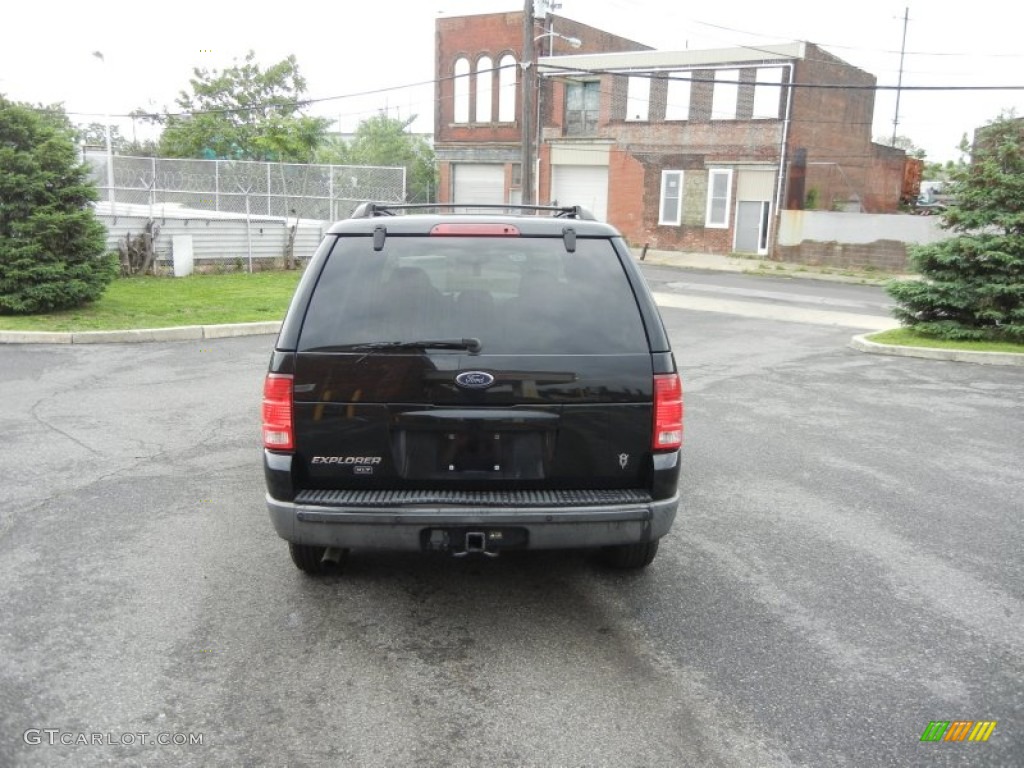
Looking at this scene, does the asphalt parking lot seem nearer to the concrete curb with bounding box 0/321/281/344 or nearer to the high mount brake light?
the high mount brake light

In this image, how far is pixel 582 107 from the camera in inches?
1494

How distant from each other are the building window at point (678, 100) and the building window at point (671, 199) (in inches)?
88.6

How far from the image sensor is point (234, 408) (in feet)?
27.5

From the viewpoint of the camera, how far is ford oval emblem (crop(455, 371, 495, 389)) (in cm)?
377

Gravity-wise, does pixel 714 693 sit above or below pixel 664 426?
below

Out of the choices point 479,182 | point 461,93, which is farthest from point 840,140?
point 461,93

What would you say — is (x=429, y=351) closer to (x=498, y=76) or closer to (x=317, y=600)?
(x=317, y=600)

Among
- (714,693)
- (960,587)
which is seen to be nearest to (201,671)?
(714,693)

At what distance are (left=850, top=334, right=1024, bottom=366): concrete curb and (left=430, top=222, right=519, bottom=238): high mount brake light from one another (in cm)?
1018

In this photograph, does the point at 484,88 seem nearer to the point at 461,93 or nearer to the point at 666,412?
the point at 461,93

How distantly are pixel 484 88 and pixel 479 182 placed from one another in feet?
14.2

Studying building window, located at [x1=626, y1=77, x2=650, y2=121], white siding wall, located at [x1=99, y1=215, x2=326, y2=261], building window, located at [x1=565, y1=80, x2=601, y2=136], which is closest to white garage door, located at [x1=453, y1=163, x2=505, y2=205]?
building window, located at [x1=565, y1=80, x2=601, y2=136]

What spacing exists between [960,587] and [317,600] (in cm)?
339

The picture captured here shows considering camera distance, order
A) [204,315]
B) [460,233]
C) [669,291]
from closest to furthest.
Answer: [460,233], [204,315], [669,291]
